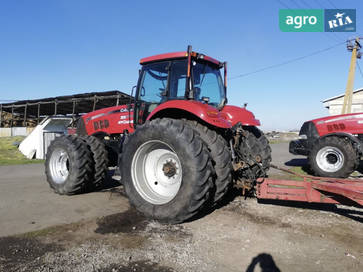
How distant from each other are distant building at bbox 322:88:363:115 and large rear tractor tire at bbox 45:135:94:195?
28.6 m

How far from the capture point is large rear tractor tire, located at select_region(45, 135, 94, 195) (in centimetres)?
467

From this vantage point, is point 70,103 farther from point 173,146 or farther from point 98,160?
point 173,146

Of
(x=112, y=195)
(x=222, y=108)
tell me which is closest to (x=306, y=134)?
(x=222, y=108)

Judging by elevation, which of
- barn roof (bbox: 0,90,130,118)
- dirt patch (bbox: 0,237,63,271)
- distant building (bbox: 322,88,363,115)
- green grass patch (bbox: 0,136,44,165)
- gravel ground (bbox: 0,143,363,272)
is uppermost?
distant building (bbox: 322,88,363,115)

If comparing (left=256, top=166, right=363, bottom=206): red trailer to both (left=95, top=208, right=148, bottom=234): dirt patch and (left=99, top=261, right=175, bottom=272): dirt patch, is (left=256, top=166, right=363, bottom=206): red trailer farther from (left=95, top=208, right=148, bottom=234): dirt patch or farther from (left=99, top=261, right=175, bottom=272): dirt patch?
(left=99, top=261, right=175, bottom=272): dirt patch

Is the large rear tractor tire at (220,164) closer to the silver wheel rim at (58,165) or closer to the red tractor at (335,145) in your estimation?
the silver wheel rim at (58,165)

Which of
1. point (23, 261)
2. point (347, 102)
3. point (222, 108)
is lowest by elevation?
point (23, 261)

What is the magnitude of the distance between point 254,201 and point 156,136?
202 centimetres

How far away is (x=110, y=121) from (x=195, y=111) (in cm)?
280

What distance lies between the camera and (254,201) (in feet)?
14.3

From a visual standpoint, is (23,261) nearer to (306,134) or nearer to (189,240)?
(189,240)

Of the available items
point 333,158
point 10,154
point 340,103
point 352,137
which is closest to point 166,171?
point 333,158

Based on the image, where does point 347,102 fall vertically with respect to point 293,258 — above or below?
above

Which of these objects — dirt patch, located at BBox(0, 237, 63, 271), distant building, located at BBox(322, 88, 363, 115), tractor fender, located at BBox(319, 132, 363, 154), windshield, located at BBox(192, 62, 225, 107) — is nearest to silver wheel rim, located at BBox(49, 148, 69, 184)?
dirt patch, located at BBox(0, 237, 63, 271)
